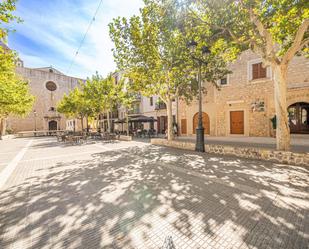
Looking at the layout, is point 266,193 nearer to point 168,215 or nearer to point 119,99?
point 168,215

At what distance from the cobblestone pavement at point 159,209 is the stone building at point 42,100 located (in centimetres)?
3962

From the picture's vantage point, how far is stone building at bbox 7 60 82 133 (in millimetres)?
36781

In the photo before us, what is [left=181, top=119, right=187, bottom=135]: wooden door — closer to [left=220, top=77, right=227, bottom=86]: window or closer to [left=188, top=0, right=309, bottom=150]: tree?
[left=220, top=77, right=227, bottom=86]: window

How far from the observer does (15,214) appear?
3197mm

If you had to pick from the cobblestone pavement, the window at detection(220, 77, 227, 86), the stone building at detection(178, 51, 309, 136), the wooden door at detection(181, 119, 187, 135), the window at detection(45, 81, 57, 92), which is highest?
the window at detection(45, 81, 57, 92)

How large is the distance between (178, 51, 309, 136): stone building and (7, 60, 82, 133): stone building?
3554 centimetres

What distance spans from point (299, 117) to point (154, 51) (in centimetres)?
1218

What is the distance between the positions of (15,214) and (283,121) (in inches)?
357

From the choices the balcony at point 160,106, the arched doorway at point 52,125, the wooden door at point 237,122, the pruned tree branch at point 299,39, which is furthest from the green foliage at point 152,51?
the arched doorway at point 52,125

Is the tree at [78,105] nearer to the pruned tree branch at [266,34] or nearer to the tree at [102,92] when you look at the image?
the tree at [102,92]

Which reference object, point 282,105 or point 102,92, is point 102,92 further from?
point 282,105

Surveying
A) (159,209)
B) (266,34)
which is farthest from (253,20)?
(159,209)

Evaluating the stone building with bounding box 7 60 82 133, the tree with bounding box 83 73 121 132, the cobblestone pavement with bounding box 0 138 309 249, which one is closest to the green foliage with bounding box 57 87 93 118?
the tree with bounding box 83 73 121 132

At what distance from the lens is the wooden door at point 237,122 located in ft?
48.1
